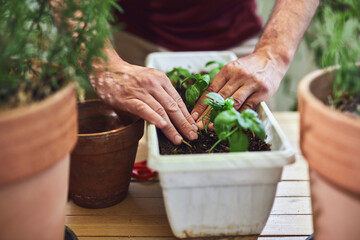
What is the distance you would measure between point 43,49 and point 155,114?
0.30m

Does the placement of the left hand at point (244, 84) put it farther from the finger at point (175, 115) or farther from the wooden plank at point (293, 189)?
the wooden plank at point (293, 189)

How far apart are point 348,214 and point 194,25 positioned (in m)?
1.26

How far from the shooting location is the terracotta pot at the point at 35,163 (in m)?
0.48

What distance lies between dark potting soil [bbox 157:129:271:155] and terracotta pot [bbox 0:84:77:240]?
0.98 feet

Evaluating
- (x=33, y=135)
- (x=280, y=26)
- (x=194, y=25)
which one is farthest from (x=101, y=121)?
(x=194, y=25)

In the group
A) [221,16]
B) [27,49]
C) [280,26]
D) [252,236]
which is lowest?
[252,236]

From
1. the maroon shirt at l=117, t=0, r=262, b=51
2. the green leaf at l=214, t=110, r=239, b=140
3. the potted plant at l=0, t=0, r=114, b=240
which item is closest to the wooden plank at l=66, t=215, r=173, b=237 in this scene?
the potted plant at l=0, t=0, r=114, b=240

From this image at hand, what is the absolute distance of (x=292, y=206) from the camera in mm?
884

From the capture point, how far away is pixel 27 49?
0.61 meters

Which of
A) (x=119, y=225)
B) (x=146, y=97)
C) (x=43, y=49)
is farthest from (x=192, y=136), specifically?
A: (x=43, y=49)

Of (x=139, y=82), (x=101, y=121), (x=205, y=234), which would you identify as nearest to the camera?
(x=205, y=234)

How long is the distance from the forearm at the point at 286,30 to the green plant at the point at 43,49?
598mm

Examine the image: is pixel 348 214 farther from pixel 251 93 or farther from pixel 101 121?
pixel 101 121

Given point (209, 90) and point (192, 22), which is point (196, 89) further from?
point (192, 22)
